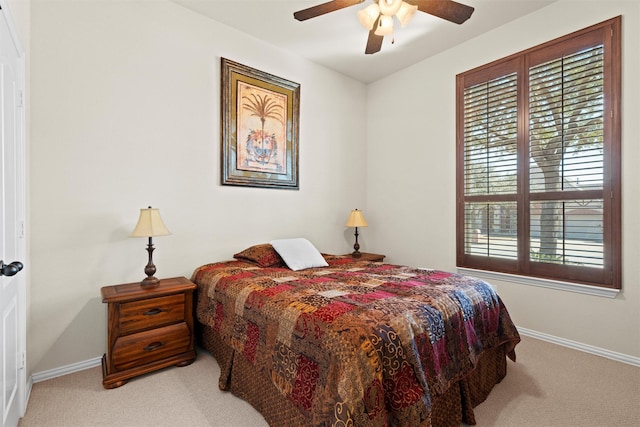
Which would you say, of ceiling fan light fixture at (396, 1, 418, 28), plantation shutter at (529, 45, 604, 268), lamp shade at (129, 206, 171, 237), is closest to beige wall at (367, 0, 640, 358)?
plantation shutter at (529, 45, 604, 268)

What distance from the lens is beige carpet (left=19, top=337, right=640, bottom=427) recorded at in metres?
1.75

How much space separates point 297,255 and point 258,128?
1.41 m

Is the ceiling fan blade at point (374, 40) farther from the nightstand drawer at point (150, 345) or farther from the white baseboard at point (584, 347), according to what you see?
the white baseboard at point (584, 347)

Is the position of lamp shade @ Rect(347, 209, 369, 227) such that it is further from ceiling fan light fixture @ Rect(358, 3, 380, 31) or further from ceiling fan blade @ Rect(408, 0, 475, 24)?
ceiling fan blade @ Rect(408, 0, 475, 24)

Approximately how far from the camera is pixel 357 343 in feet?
4.30

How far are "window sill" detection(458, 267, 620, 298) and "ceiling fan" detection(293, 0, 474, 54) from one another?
234 cm

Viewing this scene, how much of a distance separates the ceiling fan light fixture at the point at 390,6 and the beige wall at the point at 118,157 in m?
1.69

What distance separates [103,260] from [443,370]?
250 centimetres

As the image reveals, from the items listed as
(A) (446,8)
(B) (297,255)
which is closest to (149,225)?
(B) (297,255)

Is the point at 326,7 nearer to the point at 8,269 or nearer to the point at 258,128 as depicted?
the point at 258,128

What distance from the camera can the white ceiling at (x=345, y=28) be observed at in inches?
112

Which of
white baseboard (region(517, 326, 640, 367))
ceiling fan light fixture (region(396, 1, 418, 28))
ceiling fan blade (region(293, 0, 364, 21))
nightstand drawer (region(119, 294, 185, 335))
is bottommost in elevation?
white baseboard (region(517, 326, 640, 367))

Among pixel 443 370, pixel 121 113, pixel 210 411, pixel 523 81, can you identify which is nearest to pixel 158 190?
pixel 121 113

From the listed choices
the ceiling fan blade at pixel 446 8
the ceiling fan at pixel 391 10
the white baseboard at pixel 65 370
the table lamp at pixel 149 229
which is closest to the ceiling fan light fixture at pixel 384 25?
the ceiling fan at pixel 391 10
